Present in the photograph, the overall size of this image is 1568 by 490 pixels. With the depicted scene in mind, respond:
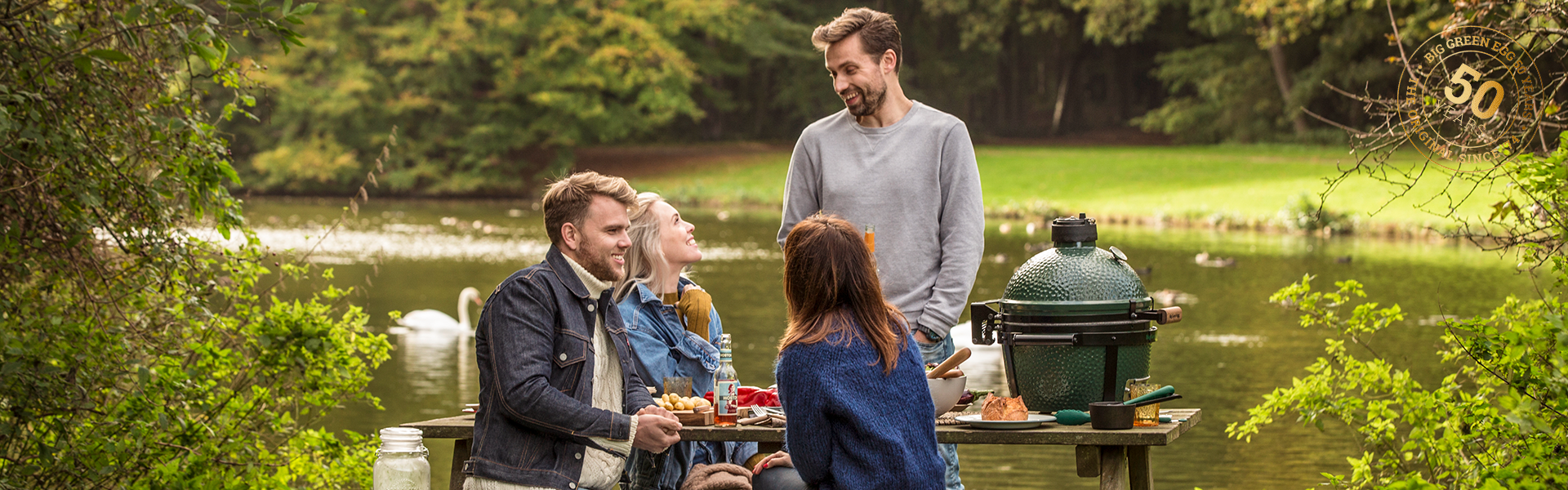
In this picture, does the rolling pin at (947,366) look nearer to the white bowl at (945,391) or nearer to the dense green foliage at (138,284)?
the white bowl at (945,391)

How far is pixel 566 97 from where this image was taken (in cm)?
3897

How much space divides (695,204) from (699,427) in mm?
29746

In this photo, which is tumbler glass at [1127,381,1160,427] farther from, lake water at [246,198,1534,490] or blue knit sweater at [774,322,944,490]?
lake water at [246,198,1534,490]

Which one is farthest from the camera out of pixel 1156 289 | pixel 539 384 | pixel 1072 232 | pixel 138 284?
pixel 1156 289

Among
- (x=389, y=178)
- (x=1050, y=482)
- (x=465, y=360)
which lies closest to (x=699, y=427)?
(x=1050, y=482)

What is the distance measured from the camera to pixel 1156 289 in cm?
1590

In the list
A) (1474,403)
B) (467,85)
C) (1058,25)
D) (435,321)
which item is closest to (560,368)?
(1474,403)

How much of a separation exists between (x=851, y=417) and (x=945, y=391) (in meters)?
0.52

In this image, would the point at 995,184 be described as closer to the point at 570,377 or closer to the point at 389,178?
the point at 389,178


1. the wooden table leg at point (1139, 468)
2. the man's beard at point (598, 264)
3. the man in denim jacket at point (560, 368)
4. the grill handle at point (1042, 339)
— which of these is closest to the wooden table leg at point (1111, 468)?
the wooden table leg at point (1139, 468)

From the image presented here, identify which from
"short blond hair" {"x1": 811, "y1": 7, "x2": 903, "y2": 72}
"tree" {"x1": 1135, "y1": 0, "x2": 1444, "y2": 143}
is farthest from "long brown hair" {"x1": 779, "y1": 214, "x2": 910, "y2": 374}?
"tree" {"x1": 1135, "y1": 0, "x2": 1444, "y2": 143}

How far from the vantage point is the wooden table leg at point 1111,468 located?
10.4ft

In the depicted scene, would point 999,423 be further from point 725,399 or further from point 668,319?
point 668,319

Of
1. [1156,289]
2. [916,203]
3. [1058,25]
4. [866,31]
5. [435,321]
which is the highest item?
[1058,25]
